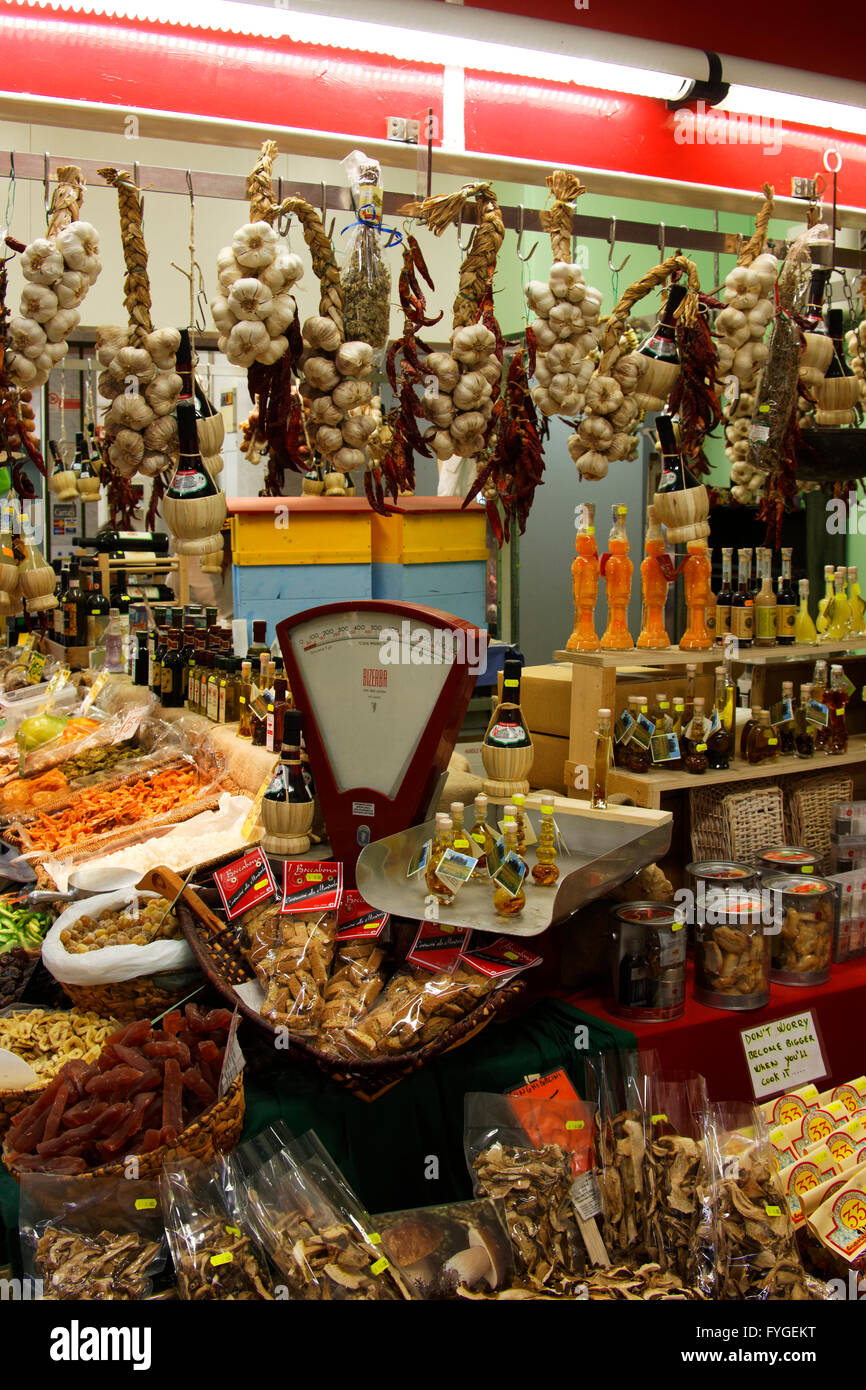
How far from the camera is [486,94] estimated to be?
11.6ft

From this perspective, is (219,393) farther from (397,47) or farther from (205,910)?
(205,910)

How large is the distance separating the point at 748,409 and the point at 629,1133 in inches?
111

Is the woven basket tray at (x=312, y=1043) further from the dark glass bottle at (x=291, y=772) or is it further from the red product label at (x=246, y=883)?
the dark glass bottle at (x=291, y=772)

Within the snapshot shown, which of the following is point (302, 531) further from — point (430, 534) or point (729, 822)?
point (729, 822)

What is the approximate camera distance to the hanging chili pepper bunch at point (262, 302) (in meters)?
2.33

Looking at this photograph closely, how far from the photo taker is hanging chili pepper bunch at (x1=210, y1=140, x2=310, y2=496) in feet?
7.64

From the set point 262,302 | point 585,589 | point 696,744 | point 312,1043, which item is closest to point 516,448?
point 585,589

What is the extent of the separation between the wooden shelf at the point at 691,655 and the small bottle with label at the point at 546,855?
2.76 feet

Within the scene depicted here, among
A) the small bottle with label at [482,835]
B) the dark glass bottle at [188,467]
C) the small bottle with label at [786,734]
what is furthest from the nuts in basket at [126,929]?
the small bottle with label at [786,734]

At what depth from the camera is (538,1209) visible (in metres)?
1.68

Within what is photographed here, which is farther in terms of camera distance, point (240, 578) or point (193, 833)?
point (240, 578)

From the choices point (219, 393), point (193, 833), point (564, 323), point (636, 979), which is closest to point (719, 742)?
point (636, 979)

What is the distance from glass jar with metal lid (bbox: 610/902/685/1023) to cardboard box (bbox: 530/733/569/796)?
843 millimetres

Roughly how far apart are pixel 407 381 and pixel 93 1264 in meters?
1.94
